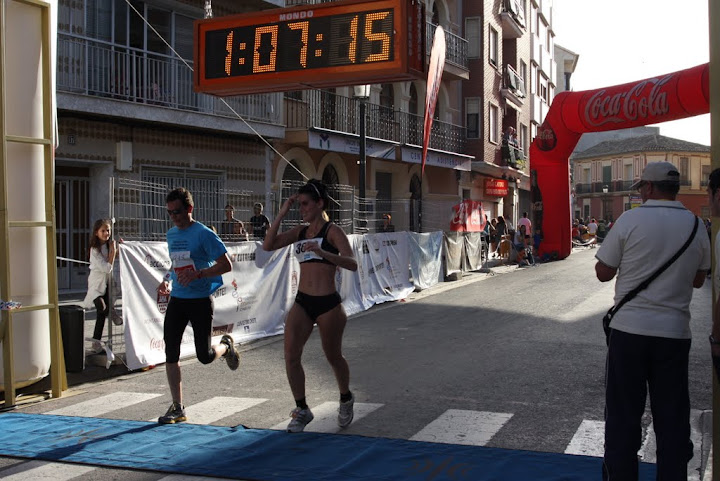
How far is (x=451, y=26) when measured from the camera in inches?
1335

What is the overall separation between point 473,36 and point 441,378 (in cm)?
2938

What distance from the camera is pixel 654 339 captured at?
4.29 m

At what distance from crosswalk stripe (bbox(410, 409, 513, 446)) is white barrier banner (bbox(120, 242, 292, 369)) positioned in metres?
4.07

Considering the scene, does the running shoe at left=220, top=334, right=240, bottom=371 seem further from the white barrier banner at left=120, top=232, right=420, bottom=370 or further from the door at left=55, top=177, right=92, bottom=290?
the door at left=55, top=177, right=92, bottom=290

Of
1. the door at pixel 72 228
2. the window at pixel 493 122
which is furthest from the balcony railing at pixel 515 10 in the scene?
the door at pixel 72 228

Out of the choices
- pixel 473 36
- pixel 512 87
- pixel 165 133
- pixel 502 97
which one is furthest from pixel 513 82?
pixel 165 133

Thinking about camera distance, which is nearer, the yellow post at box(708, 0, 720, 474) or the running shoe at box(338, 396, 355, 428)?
the yellow post at box(708, 0, 720, 474)

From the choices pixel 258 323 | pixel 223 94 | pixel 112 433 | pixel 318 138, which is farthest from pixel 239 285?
pixel 318 138

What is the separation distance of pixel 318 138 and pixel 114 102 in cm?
683

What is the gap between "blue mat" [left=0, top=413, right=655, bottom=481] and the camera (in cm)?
503

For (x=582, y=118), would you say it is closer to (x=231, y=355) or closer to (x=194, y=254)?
(x=231, y=355)

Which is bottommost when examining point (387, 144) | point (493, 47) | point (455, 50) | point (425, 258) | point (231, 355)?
point (231, 355)

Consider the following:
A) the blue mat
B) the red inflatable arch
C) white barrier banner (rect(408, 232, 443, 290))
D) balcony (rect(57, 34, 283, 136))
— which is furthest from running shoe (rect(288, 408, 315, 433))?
white barrier banner (rect(408, 232, 443, 290))

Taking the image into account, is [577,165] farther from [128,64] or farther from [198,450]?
[198,450]
